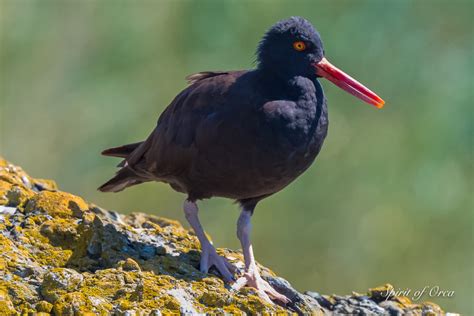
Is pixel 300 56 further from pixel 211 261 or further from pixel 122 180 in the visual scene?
pixel 122 180

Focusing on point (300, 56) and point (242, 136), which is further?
point (300, 56)

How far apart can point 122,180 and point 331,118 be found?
866 centimetres

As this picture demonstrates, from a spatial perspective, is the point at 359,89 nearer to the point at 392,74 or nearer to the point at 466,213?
the point at 466,213

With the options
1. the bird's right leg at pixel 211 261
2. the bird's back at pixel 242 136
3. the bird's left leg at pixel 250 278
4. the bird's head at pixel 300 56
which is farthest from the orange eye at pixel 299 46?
the bird's right leg at pixel 211 261

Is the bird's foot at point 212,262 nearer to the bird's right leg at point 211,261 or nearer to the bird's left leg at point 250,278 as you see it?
the bird's right leg at point 211,261

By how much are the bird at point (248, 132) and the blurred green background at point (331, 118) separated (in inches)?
263

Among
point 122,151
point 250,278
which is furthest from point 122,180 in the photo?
point 250,278

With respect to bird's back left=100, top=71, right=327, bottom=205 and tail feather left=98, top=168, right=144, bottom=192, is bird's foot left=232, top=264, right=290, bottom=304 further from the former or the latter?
tail feather left=98, top=168, right=144, bottom=192

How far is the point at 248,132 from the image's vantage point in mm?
6176

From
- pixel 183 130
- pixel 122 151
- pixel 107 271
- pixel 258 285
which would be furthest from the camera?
pixel 122 151

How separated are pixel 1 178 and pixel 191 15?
1226cm

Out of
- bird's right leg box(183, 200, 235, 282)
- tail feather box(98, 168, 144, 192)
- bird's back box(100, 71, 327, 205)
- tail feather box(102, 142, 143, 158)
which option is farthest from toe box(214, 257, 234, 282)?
tail feather box(102, 142, 143, 158)

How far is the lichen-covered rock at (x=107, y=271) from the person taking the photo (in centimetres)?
518

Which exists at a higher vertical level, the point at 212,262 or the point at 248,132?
the point at 248,132
